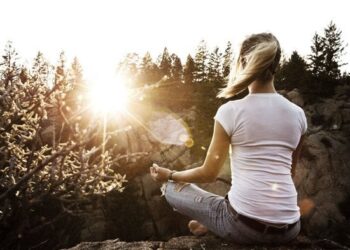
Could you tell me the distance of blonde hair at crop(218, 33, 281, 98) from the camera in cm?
323

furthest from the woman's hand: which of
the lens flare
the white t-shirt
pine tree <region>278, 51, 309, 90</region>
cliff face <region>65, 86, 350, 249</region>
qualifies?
pine tree <region>278, 51, 309, 90</region>

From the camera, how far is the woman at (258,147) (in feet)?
10.7

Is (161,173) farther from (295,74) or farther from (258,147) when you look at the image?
(295,74)

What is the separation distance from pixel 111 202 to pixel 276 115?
2657 cm

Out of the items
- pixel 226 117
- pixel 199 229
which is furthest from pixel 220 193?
pixel 226 117

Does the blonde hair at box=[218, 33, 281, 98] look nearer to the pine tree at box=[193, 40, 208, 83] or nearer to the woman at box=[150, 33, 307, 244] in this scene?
the woman at box=[150, 33, 307, 244]

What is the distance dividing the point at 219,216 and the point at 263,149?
76 centimetres

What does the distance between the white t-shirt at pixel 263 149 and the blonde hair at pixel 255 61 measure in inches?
6.0

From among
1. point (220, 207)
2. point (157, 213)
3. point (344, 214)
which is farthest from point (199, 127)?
point (220, 207)

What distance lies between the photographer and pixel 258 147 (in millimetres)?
3281

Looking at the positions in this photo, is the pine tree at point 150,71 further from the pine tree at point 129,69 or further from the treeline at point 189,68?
the pine tree at point 129,69

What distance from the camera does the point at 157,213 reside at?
98.8 feet

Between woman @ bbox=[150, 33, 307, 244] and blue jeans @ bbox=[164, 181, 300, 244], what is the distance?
0.03 ft

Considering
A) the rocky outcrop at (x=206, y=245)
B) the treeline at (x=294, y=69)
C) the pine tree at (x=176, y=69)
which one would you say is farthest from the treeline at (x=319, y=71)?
the rocky outcrop at (x=206, y=245)
